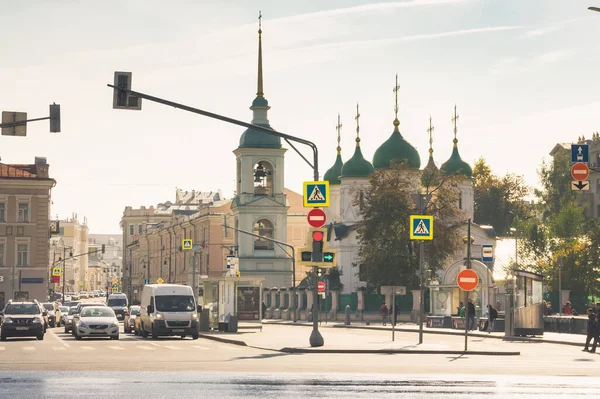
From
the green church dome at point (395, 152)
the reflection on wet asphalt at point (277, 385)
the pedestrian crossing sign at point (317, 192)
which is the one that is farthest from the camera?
the green church dome at point (395, 152)

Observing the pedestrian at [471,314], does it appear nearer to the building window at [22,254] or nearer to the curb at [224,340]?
the curb at [224,340]

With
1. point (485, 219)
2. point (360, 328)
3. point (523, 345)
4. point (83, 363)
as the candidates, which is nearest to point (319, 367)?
point (83, 363)

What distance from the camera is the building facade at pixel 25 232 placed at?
89.1 m

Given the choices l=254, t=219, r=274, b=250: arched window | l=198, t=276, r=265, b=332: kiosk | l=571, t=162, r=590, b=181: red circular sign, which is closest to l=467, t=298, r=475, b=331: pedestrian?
l=198, t=276, r=265, b=332: kiosk

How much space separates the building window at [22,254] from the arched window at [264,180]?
64.0 ft

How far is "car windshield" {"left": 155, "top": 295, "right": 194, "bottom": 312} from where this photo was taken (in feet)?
139

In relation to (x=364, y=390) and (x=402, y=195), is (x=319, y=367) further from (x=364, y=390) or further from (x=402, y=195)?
(x=402, y=195)

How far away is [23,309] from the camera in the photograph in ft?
140

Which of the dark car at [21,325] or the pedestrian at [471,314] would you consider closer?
the dark car at [21,325]

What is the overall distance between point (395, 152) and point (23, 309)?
2212 inches

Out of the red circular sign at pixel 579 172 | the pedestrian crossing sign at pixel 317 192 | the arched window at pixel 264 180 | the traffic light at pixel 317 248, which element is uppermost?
the arched window at pixel 264 180

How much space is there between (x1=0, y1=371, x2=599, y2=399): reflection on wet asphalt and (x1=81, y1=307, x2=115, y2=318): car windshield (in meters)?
20.8

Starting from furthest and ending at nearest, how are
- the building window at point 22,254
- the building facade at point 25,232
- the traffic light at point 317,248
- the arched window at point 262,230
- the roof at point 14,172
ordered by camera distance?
the arched window at point 262,230
the roof at point 14,172
the building window at point 22,254
the building facade at point 25,232
the traffic light at point 317,248

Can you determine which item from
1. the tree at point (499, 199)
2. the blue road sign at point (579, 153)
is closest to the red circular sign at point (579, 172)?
the blue road sign at point (579, 153)
